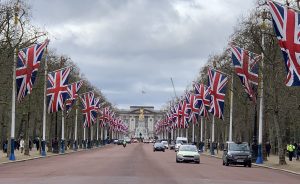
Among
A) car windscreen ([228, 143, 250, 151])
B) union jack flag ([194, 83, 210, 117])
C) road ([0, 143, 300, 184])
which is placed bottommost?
road ([0, 143, 300, 184])

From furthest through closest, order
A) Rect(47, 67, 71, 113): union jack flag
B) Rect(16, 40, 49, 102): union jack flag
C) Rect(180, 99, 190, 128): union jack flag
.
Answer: Rect(180, 99, 190, 128): union jack flag
Rect(47, 67, 71, 113): union jack flag
Rect(16, 40, 49, 102): union jack flag

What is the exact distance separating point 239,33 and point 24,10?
19652 mm

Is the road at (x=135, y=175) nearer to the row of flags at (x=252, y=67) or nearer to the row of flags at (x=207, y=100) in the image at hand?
the row of flags at (x=252, y=67)

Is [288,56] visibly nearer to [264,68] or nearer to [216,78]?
[264,68]

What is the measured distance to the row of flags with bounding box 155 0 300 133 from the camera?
30.9 meters

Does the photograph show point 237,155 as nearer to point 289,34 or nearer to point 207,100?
point 289,34

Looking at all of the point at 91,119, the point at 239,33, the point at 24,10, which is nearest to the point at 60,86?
the point at 24,10

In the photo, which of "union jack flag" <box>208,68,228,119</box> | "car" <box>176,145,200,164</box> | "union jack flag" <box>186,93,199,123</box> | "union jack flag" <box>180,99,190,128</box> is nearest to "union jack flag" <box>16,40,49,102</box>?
"car" <box>176,145,200,164</box>

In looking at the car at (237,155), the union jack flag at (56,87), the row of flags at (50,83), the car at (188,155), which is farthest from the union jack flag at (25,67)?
the car at (237,155)

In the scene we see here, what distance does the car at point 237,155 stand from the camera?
47344 millimetres

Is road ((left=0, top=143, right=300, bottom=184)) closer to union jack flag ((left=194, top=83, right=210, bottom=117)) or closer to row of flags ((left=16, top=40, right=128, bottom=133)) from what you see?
row of flags ((left=16, top=40, right=128, bottom=133))

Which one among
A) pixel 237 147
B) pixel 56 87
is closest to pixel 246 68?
pixel 237 147

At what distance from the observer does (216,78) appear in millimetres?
58281

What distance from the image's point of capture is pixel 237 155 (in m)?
47.4
